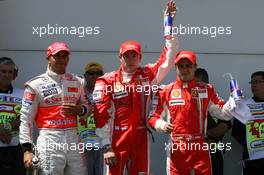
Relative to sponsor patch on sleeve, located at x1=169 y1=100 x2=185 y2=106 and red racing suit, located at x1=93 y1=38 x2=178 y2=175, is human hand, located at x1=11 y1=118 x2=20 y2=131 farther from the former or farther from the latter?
sponsor patch on sleeve, located at x1=169 y1=100 x2=185 y2=106

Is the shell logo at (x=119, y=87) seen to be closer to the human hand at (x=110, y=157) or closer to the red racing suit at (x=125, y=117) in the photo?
the red racing suit at (x=125, y=117)

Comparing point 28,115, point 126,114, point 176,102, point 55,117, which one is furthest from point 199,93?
point 28,115

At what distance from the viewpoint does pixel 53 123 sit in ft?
13.7

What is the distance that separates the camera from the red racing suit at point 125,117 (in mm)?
4098

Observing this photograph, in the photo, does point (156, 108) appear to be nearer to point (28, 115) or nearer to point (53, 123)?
point (53, 123)

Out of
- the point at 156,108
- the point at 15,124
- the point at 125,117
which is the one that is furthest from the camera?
the point at 15,124

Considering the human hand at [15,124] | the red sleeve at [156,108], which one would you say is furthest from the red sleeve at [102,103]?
the human hand at [15,124]

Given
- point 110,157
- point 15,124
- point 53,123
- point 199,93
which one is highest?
point 199,93

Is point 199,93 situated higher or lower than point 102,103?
higher

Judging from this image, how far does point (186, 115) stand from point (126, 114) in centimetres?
49

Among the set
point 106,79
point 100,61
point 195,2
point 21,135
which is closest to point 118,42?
point 100,61

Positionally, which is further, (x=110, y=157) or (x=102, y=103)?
(x=102, y=103)

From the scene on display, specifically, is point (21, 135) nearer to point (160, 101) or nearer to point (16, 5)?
point (160, 101)

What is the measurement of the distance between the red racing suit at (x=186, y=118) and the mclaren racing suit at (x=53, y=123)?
671 mm
